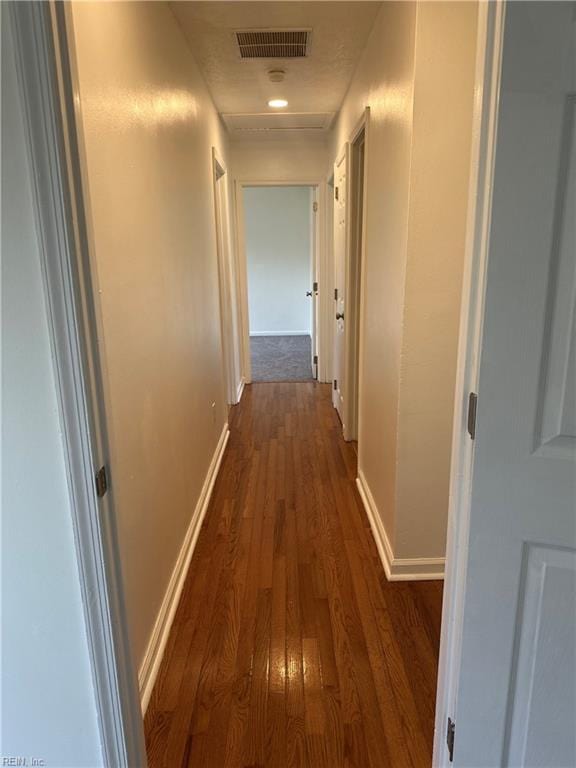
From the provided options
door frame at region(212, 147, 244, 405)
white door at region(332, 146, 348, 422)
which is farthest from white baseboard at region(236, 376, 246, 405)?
white door at region(332, 146, 348, 422)

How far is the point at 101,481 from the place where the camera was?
101cm

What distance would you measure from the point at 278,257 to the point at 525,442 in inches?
289

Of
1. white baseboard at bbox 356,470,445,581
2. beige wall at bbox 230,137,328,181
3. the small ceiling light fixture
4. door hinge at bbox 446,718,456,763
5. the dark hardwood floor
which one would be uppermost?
the small ceiling light fixture

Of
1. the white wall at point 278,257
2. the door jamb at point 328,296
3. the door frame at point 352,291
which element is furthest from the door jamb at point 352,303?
the white wall at point 278,257

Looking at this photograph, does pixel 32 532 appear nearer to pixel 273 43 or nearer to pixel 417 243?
pixel 417 243

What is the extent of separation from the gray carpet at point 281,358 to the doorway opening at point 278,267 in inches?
0.6

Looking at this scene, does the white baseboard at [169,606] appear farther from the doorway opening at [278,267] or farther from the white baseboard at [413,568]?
the doorway opening at [278,267]

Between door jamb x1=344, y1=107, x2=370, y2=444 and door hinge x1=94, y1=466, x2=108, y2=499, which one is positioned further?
door jamb x1=344, y1=107, x2=370, y2=444

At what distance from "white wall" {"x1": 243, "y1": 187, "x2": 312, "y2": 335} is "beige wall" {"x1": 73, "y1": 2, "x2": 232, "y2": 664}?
5.08m

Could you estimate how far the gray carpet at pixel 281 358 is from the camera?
5.77 metres

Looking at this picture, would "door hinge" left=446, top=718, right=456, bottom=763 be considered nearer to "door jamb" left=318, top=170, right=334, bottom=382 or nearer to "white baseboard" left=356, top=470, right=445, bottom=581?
"white baseboard" left=356, top=470, right=445, bottom=581

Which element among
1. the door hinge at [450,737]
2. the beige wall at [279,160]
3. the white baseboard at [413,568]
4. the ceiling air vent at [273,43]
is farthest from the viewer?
the beige wall at [279,160]

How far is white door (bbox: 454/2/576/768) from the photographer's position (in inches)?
32.4

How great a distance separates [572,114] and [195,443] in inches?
83.6
